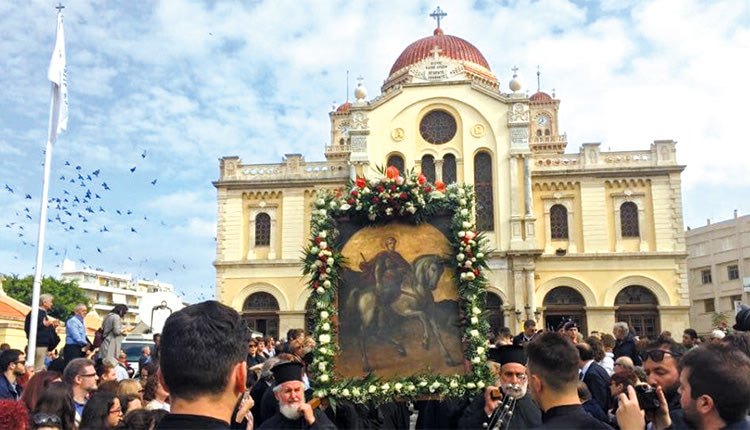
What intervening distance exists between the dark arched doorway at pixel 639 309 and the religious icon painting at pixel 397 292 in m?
23.3

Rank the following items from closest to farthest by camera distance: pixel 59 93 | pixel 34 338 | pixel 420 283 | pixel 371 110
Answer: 1. pixel 420 283
2. pixel 34 338
3. pixel 59 93
4. pixel 371 110

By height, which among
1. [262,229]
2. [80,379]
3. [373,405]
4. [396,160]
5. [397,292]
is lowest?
[373,405]

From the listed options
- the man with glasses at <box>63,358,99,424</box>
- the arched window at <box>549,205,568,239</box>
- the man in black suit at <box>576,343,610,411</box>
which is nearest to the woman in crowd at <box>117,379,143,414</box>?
the man with glasses at <box>63,358,99,424</box>

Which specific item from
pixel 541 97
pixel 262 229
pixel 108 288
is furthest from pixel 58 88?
pixel 108 288

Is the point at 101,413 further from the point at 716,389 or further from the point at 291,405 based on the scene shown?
the point at 716,389

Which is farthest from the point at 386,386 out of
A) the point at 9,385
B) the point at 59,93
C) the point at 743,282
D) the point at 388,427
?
the point at 743,282

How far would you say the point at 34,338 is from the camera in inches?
446

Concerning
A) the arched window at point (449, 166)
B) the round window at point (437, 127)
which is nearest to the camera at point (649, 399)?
the arched window at point (449, 166)

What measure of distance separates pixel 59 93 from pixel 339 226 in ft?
28.3

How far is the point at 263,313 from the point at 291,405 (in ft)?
87.3

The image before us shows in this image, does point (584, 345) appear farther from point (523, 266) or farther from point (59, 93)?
point (523, 266)

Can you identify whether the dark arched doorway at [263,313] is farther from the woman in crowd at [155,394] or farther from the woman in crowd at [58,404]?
the woman in crowd at [58,404]

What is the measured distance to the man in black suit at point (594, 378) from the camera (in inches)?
305

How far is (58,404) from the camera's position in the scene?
5309 millimetres
